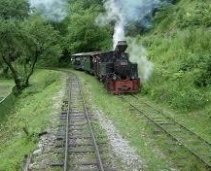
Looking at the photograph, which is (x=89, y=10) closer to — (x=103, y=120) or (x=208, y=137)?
(x=103, y=120)

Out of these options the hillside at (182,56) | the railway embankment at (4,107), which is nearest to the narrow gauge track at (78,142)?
the railway embankment at (4,107)

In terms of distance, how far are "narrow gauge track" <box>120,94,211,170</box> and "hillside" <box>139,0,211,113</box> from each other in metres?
1.53

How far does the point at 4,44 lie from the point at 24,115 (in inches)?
508

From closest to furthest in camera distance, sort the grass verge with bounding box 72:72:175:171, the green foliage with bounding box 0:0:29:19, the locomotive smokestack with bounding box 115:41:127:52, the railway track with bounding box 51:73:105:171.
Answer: the railway track with bounding box 51:73:105:171, the grass verge with bounding box 72:72:175:171, the locomotive smokestack with bounding box 115:41:127:52, the green foliage with bounding box 0:0:29:19

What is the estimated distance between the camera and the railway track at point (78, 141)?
41.1 ft

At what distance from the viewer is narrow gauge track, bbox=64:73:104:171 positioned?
12531 mm

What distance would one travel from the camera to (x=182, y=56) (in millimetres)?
29719

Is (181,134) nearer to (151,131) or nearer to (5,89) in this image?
(151,131)

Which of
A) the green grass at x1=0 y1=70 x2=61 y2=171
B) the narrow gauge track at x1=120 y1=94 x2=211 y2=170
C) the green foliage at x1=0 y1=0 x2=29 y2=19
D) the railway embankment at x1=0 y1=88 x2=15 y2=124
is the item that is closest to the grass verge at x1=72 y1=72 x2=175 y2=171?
the narrow gauge track at x1=120 y1=94 x2=211 y2=170

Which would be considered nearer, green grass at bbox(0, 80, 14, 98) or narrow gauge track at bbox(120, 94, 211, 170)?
narrow gauge track at bbox(120, 94, 211, 170)

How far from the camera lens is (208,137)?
15.5 meters

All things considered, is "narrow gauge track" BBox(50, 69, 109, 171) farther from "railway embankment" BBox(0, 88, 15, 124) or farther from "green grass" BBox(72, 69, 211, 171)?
"railway embankment" BBox(0, 88, 15, 124)

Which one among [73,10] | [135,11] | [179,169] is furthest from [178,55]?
[73,10]

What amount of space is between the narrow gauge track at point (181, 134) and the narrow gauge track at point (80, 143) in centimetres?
268
